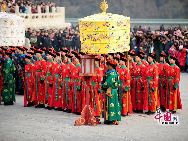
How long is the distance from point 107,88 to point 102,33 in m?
1.38

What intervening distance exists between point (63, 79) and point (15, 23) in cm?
208

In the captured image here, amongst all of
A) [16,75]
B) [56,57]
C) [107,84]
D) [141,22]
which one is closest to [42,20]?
[141,22]

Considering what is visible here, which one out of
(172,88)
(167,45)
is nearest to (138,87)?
(172,88)

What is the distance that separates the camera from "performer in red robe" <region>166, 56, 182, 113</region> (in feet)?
51.0

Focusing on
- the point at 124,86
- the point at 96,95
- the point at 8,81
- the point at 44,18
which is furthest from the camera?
the point at 44,18

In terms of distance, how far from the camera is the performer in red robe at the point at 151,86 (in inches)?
611

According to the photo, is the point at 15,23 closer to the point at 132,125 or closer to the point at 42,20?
the point at 132,125

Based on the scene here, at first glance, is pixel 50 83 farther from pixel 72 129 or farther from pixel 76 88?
pixel 72 129

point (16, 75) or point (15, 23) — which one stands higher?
point (15, 23)

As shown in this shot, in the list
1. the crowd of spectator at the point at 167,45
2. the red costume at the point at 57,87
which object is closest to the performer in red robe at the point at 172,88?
the red costume at the point at 57,87

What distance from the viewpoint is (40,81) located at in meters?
16.8

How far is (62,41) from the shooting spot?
3072 cm

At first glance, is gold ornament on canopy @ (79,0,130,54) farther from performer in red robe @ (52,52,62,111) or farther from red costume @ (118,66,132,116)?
performer in red robe @ (52,52,62,111)

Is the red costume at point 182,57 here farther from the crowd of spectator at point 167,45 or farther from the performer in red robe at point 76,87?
the performer in red robe at point 76,87
